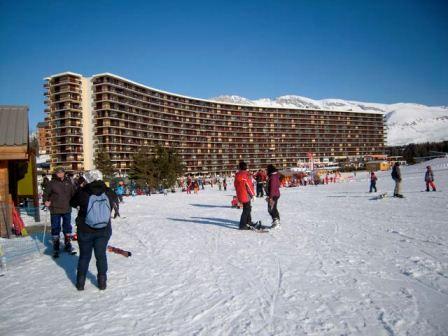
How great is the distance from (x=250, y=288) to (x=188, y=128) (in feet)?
278

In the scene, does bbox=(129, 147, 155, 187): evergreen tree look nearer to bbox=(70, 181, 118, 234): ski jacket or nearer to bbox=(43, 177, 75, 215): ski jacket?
bbox=(43, 177, 75, 215): ski jacket

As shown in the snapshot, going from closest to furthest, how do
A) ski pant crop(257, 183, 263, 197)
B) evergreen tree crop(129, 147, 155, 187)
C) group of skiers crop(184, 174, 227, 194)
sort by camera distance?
ski pant crop(257, 183, 263, 197)
group of skiers crop(184, 174, 227, 194)
evergreen tree crop(129, 147, 155, 187)

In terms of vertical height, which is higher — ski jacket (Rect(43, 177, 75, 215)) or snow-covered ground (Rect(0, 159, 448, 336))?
ski jacket (Rect(43, 177, 75, 215))

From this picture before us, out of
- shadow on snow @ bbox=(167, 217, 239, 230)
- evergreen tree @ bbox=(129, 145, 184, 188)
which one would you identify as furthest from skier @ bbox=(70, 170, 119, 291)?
evergreen tree @ bbox=(129, 145, 184, 188)

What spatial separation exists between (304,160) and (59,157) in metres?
72.6

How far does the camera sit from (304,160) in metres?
110

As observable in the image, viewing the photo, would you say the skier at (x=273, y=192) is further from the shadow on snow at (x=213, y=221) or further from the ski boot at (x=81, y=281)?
the ski boot at (x=81, y=281)

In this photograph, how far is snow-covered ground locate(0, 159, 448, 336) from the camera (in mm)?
3479

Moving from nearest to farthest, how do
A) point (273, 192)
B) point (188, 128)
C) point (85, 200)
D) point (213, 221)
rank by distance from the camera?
1. point (85, 200)
2. point (273, 192)
3. point (213, 221)
4. point (188, 128)

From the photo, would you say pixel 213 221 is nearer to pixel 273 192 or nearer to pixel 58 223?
pixel 273 192

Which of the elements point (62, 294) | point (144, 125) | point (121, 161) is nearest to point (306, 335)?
point (62, 294)

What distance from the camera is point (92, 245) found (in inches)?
185

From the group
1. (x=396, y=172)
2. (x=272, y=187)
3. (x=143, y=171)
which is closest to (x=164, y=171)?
(x=143, y=171)

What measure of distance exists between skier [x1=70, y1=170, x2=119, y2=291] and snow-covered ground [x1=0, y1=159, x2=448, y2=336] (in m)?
0.33
